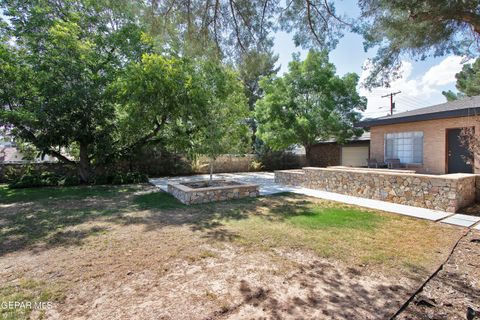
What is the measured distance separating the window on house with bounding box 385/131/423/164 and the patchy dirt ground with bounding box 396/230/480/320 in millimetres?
8344

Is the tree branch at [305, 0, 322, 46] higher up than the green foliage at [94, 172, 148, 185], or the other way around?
the tree branch at [305, 0, 322, 46]

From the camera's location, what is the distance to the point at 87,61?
10594mm

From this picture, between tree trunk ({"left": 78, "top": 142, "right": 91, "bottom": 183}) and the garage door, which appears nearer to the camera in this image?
tree trunk ({"left": 78, "top": 142, "right": 91, "bottom": 183})

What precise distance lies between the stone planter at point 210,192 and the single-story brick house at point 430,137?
7.51m

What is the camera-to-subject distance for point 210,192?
752cm

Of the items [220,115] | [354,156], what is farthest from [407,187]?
[354,156]

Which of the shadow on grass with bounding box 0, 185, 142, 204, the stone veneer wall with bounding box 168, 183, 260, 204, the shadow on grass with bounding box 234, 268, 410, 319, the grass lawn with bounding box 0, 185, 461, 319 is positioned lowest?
the shadow on grass with bounding box 234, 268, 410, 319

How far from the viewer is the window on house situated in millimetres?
10617

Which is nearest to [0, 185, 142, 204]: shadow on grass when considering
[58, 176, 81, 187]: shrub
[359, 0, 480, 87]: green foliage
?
[58, 176, 81, 187]: shrub

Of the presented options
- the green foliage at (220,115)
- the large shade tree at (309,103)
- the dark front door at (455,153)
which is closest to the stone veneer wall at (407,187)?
the dark front door at (455,153)

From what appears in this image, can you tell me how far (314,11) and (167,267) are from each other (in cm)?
606

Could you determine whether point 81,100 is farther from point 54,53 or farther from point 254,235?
point 254,235

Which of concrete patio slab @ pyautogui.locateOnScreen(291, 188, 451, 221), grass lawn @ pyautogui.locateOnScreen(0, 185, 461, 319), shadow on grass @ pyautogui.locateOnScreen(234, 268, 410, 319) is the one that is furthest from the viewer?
concrete patio slab @ pyautogui.locateOnScreen(291, 188, 451, 221)

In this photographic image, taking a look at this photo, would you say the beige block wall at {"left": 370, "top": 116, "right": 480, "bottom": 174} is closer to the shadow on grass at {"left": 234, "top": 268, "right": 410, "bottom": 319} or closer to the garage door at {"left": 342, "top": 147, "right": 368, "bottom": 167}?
the garage door at {"left": 342, "top": 147, "right": 368, "bottom": 167}
